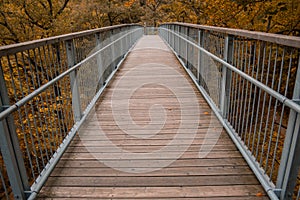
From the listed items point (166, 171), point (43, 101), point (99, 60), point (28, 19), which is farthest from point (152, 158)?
point (28, 19)

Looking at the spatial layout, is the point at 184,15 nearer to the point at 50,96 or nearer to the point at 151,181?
the point at 50,96

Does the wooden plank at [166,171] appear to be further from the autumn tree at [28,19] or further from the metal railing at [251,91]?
the autumn tree at [28,19]

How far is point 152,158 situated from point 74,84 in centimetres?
140

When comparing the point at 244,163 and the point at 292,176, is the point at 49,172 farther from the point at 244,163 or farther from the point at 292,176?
the point at 292,176

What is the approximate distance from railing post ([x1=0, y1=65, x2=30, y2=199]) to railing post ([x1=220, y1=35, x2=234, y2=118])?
2381 mm

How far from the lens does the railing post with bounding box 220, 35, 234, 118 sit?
123 inches

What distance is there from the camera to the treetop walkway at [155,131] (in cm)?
202

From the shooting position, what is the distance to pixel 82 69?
3.83m

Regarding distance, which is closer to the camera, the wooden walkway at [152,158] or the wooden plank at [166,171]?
the wooden walkway at [152,158]

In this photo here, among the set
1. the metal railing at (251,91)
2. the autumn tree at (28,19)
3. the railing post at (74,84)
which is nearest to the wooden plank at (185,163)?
the metal railing at (251,91)

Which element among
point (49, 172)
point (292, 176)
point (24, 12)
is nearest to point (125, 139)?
point (49, 172)

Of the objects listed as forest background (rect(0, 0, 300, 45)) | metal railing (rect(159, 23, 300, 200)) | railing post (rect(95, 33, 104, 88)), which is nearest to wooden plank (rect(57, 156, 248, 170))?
metal railing (rect(159, 23, 300, 200))

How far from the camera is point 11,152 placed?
6.35 feet

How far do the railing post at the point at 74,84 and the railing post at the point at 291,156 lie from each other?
2462 mm
